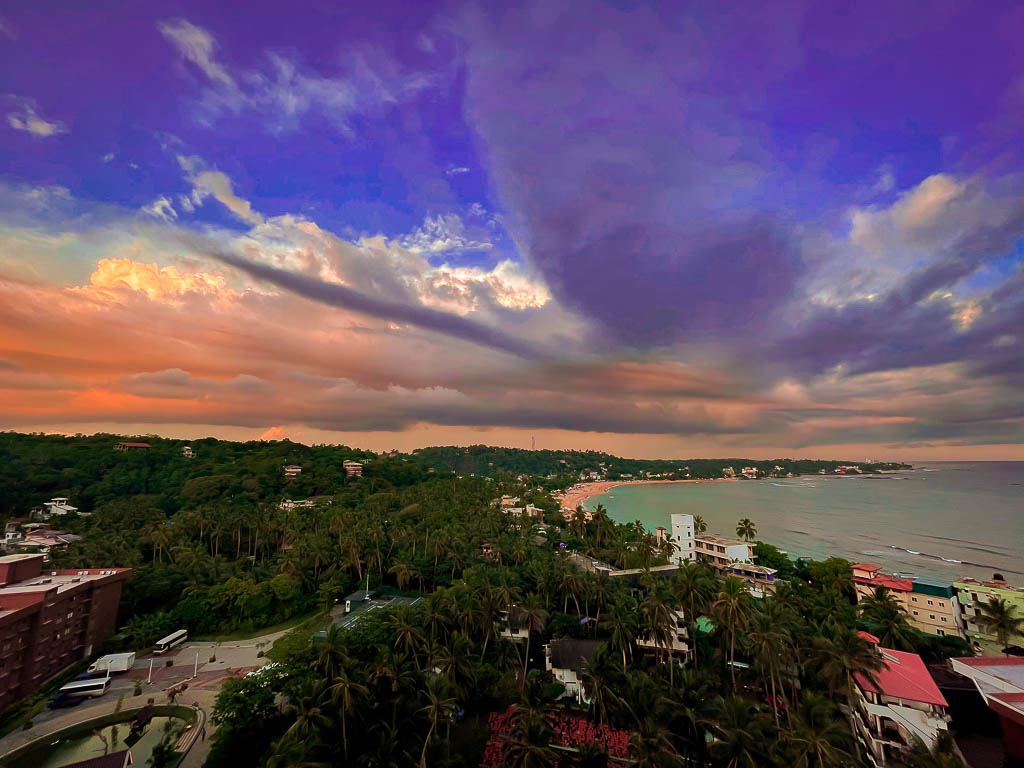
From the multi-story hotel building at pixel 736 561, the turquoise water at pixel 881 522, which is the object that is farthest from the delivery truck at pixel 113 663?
the turquoise water at pixel 881 522

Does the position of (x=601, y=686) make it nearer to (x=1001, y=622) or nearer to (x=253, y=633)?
(x=253, y=633)

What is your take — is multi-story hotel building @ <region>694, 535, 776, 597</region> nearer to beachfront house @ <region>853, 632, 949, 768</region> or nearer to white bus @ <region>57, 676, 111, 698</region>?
beachfront house @ <region>853, 632, 949, 768</region>

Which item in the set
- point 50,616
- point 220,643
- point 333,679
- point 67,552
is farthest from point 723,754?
point 67,552

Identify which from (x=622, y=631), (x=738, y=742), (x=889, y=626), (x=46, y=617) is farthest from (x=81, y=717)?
(x=889, y=626)

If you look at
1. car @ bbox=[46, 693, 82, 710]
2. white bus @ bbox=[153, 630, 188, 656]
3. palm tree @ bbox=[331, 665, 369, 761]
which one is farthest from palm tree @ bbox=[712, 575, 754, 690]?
white bus @ bbox=[153, 630, 188, 656]

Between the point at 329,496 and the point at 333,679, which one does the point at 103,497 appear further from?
the point at 333,679

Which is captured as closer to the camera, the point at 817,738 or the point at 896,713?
the point at 817,738
